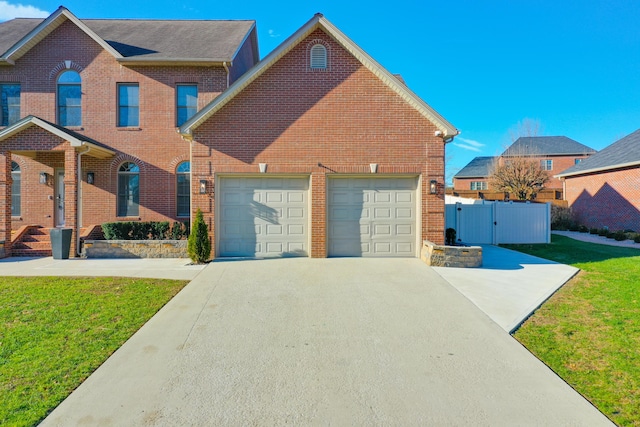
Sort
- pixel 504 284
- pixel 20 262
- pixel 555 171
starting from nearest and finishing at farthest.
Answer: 1. pixel 504 284
2. pixel 20 262
3. pixel 555 171

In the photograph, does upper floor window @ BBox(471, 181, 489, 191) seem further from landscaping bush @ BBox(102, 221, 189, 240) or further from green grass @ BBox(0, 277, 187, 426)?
green grass @ BBox(0, 277, 187, 426)

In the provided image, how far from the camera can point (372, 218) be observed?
1014cm

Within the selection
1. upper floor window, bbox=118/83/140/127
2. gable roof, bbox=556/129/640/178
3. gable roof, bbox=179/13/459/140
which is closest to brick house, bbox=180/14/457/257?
gable roof, bbox=179/13/459/140

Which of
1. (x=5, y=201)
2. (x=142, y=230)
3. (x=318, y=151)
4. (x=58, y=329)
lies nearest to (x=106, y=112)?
(x=5, y=201)

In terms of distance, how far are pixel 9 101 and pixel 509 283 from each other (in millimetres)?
18274

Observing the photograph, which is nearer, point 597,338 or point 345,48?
point 597,338

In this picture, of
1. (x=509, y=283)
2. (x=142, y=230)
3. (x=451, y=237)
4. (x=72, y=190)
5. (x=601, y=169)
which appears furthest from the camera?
(x=601, y=169)

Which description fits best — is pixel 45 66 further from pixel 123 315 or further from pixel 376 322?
pixel 376 322

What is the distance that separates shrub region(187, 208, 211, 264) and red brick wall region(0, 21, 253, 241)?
4.13m

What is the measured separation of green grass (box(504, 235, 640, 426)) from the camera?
10.8ft

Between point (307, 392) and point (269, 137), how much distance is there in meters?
7.89

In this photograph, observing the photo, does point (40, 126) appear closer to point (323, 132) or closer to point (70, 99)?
point (70, 99)

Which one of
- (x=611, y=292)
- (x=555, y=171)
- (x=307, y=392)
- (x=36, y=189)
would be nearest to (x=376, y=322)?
(x=307, y=392)

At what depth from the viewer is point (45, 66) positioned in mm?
12703
